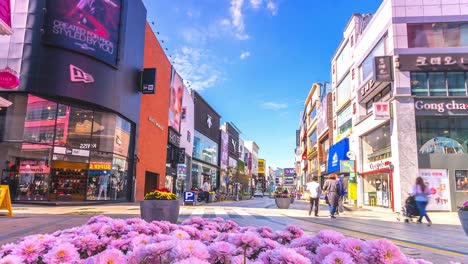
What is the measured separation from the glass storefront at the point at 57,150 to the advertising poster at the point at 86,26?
130 inches

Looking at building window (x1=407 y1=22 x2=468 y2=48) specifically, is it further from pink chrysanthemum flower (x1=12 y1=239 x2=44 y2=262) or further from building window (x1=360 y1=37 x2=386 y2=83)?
pink chrysanthemum flower (x1=12 y1=239 x2=44 y2=262)

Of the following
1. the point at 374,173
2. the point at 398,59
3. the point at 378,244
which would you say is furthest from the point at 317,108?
the point at 378,244

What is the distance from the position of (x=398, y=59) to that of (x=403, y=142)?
5.19 m

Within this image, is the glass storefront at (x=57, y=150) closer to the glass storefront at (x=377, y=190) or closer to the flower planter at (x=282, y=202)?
the flower planter at (x=282, y=202)

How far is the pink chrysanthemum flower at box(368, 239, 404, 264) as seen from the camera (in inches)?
71.2

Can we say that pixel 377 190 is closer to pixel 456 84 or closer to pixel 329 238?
pixel 456 84

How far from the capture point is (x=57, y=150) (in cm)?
1853

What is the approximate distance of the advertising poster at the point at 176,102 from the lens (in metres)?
35.3

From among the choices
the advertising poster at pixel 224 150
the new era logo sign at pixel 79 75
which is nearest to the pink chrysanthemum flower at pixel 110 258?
the new era logo sign at pixel 79 75

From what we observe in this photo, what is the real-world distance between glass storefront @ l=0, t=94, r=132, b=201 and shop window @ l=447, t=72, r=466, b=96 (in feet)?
68.5

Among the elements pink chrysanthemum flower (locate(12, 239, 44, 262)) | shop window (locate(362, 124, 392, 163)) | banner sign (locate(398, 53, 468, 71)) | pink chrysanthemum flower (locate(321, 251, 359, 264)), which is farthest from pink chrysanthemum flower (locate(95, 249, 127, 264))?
shop window (locate(362, 124, 392, 163))

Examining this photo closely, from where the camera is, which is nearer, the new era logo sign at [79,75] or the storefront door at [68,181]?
the new era logo sign at [79,75]

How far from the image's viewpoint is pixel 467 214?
6996 millimetres

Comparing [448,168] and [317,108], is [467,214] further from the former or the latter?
[317,108]
